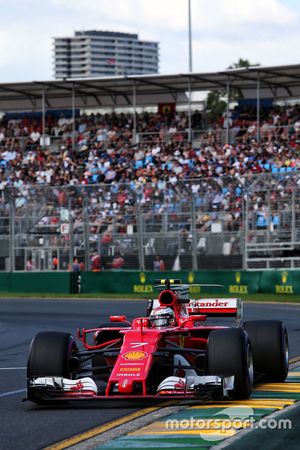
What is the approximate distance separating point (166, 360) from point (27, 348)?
24.3 feet

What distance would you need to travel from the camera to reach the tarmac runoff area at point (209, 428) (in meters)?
8.10

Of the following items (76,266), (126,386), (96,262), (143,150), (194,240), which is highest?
(143,150)

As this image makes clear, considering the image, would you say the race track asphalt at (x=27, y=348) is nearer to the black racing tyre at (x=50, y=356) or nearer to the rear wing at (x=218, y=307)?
the black racing tyre at (x=50, y=356)

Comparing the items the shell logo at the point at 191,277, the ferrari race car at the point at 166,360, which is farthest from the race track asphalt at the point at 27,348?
the shell logo at the point at 191,277

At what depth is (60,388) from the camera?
10.4 metres

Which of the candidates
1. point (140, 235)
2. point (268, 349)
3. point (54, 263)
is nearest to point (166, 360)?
point (268, 349)

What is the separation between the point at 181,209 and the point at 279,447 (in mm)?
23538

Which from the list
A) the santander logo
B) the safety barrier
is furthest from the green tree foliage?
the santander logo

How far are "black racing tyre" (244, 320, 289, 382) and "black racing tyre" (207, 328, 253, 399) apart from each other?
1.42 metres

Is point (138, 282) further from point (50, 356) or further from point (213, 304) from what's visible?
point (50, 356)

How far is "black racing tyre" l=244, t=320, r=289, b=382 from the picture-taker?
463 inches

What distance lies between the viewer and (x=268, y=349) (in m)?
11.8

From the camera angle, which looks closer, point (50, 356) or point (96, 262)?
point (50, 356)

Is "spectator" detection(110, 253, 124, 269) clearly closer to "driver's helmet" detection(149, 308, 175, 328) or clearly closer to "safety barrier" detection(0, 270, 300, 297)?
"safety barrier" detection(0, 270, 300, 297)
